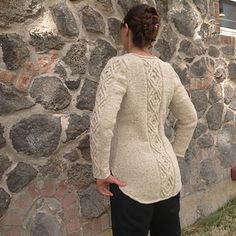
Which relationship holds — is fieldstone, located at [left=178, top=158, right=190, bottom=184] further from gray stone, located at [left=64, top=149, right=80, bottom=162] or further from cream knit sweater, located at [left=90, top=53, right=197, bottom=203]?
cream knit sweater, located at [left=90, top=53, right=197, bottom=203]

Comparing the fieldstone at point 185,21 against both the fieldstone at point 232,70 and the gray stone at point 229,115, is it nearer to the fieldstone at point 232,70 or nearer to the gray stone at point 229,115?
the fieldstone at point 232,70

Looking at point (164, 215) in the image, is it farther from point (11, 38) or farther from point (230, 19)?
point (230, 19)

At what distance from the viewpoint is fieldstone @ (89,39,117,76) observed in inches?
118

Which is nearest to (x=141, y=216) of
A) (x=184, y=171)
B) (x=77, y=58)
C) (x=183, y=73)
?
(x=77, y=58)

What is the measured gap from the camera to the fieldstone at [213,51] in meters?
4.25

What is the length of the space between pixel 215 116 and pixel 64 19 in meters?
2.12

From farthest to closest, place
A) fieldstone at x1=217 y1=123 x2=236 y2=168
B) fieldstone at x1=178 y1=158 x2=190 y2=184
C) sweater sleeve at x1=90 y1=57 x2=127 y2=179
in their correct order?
Answer: fieldstone at x1=217 y1=123 x2=236 y2=168 < fieldstone at x1=178 y1=158 x2=190 y2=184 < sweater sleeve at x1=90 y1=57 x2=127 y2=179

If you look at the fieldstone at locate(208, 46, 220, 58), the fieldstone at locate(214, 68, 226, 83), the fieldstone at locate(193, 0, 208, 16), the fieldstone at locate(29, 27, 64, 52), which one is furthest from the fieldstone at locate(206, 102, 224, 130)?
the fieldstone at locate(29, 27, 64, 52)

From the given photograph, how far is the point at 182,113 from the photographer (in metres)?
2.56

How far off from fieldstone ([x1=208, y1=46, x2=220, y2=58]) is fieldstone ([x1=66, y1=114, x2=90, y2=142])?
1.80m

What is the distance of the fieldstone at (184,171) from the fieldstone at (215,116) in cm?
53

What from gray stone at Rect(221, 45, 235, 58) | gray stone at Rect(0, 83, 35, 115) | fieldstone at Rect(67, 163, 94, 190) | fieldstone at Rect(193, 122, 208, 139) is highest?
gray stone at Rect(0, 83, 35, 115)

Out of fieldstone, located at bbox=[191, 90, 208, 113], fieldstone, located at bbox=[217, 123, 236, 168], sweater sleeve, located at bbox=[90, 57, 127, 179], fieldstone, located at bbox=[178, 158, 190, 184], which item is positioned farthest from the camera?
fieldstone, located at bbox=[217, 123, 236, 168]

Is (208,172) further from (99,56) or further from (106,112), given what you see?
(106,112)
